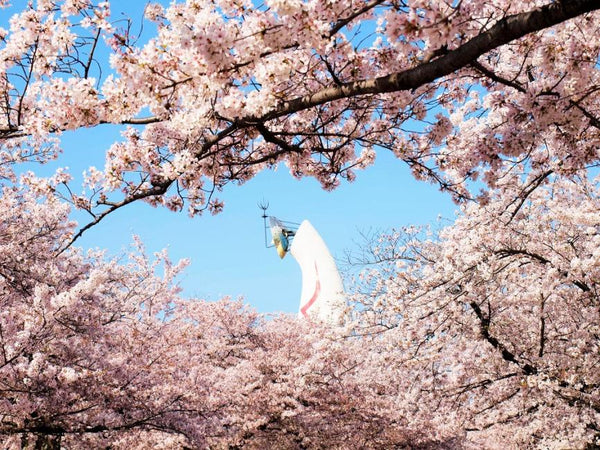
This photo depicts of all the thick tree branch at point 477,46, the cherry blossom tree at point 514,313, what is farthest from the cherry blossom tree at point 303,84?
the cherry blossom tree at point 514,313

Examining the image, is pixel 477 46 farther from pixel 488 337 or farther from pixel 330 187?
pixel 488 337

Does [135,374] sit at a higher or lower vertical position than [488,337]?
lower

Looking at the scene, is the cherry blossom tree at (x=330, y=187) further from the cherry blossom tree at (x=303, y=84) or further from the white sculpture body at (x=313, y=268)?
the white sculpture body at (x=313, y=268)

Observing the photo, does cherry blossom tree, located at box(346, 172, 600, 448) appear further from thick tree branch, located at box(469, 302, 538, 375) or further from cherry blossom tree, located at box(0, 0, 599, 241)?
cherry blossom tree, located at box(0, 0, 599, 241)

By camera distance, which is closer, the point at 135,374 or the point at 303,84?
the point at 303,84

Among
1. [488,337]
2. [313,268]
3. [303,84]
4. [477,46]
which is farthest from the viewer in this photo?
[313,268]

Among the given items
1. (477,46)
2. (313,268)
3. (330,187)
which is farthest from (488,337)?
(313,268)

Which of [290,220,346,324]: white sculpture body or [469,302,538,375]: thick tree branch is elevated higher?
[290,220,346,324]: white sculpture body

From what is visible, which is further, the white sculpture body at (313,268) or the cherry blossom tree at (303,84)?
the white sculpture body at (313,268)

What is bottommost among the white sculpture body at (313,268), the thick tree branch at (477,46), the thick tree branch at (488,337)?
the thick tree branch at (477,46)

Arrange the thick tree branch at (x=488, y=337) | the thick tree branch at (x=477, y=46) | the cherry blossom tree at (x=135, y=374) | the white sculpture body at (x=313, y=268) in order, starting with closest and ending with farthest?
1. the thick tree branch at (x=477, y=46)
2. the cherry blossom tree at (x=135, y=374)
3. the thick tree branch at (x=488, y=337)
4. the white sculpture body at (x=313, y=268)

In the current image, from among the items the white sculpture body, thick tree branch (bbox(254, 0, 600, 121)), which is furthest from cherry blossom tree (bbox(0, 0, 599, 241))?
the white sculpture body

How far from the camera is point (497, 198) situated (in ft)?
41.5

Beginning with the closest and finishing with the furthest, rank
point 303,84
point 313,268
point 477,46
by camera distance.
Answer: point 477,46 < point 303,84 < point 313,268
